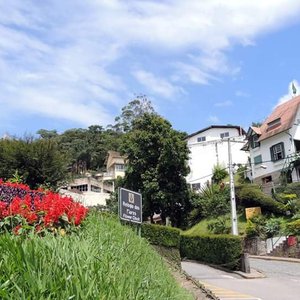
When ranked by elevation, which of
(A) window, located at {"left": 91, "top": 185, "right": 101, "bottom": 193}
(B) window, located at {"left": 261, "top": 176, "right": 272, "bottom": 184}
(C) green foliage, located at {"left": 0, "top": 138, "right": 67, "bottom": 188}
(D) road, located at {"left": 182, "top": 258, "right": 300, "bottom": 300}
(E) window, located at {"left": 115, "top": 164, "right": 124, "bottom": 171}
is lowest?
(D) road, located at {"left": 182, "top": 258, "right": 300, "bottom": 300}

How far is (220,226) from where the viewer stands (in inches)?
1465

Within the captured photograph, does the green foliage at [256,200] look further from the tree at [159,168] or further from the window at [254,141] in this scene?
the window at [254,141]

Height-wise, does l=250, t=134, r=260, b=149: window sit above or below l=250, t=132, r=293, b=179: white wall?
above

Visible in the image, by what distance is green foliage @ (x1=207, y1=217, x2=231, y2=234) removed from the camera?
36.7 meters

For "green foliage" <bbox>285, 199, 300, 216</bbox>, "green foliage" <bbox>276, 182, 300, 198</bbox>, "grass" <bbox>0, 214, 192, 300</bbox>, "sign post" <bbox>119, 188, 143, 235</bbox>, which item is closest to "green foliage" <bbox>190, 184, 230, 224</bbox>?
"green foliage" <bbox>276, 182, 300, 198</bbox>

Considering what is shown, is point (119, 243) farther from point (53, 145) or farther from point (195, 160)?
point (195, 160)

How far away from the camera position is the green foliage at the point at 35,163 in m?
21.2

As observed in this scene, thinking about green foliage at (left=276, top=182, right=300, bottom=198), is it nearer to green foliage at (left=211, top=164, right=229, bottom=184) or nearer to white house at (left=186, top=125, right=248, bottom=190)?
green foliage at (left=211, top=164, right=229, bottom=184)

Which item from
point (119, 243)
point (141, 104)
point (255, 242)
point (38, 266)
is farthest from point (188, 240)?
point (141, 104)

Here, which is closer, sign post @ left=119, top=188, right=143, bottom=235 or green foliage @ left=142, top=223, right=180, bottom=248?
sign post @ left=119, top=188, right=143, bottom=235

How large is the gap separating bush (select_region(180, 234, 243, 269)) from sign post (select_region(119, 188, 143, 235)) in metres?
17.0

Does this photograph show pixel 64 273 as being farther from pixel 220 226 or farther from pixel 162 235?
pixel 220 226

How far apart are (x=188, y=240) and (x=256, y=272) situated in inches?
335

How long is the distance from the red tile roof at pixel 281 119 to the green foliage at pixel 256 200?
7.15 m
